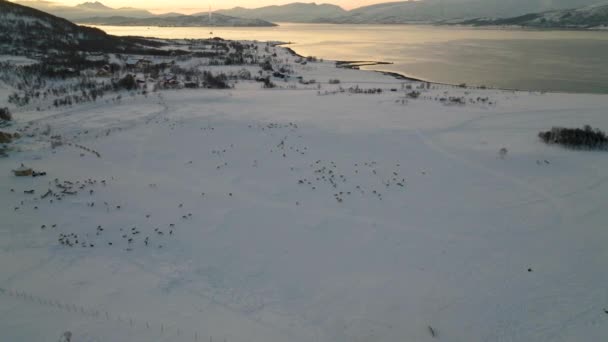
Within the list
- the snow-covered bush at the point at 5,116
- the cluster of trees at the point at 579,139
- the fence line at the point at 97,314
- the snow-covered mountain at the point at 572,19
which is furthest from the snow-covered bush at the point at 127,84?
the snow-covered mountain at the point at 572,19

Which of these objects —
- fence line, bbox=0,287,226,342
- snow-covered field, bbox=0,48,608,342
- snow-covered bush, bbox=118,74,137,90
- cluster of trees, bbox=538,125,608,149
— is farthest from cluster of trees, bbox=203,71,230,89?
fence line, bbox=0,287,226,342

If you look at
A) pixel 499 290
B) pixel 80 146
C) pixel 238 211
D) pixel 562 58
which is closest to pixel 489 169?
pixel 499 290

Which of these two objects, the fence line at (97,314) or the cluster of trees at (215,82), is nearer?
the fence line at (97,314)

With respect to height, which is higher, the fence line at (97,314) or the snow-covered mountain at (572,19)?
the snow-covered mountain at (572,19)

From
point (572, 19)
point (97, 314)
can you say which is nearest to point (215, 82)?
point (97, 314)

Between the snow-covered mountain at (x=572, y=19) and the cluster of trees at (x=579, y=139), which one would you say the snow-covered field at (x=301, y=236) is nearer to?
the cluster of trees at (x=579, y=139)

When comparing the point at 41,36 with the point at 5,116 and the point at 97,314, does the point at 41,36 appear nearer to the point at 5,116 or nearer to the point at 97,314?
the point at 5,116

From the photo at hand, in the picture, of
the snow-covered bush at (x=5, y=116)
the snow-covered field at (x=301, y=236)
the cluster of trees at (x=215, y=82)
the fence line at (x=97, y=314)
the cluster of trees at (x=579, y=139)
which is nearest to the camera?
the fence line at (x=97, y=314)

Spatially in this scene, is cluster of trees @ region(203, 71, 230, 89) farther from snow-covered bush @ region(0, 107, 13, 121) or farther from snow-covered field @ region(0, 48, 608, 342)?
snow-covered bush @ region(0, 107, 13, 121)

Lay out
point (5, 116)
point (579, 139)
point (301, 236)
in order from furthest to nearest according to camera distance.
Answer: point (5, 116) < point (579, 139) < point (301, 236)
